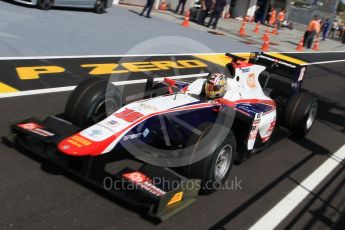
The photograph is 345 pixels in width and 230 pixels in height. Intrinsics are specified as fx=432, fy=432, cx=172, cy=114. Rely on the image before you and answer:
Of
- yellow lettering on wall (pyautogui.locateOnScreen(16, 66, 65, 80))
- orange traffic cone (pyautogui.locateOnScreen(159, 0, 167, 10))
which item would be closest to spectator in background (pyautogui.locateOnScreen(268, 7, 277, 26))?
orange traffic cone (pyautogui.locateOnScreen(159, 0, 167, 10))

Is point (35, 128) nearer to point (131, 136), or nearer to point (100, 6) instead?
point (131, 136)

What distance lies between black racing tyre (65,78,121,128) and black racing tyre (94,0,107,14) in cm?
1295

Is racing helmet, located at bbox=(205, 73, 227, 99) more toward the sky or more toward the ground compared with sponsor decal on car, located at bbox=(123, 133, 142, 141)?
more toward the sky

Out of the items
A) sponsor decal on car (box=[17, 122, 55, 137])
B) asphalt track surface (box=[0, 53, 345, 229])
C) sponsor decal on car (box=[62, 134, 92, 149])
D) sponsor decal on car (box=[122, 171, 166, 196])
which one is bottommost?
asphalt track surface (box=[0, 53, 345, 229])

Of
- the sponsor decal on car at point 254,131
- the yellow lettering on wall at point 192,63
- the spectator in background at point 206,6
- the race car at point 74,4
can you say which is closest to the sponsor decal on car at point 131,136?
the sponsor decal on car at point 254,131

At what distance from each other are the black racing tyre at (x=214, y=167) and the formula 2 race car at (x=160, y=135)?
0.04 feet

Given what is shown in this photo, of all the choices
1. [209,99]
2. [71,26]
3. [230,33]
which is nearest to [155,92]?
[209,99]

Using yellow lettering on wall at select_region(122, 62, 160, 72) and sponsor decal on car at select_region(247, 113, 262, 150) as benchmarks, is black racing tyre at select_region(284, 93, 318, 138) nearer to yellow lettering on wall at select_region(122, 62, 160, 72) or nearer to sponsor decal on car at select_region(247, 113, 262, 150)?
sponsor decal on car at select_region(247, 113, 262, 150)

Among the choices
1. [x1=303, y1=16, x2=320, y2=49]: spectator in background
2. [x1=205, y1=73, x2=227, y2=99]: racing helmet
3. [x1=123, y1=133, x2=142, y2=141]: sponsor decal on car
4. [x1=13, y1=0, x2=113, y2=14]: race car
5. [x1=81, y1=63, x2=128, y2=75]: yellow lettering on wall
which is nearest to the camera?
[x1=123, y1=133, x2=142, y2=141]: sponsor decal on car

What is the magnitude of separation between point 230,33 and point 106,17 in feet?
25.8

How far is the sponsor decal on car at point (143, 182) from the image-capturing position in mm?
4566

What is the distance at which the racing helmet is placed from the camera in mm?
6288

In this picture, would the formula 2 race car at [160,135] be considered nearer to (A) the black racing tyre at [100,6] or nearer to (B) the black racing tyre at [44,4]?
(B) the black racing tyre at [44,4]

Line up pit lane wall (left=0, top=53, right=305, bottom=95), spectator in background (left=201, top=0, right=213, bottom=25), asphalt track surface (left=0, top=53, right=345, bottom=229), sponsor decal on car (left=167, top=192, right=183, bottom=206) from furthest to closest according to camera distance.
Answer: spectator in background (left=201, top=0, right=213, bottom=25) → pit lane wall (left=0, top=53, right=305, bottom=95) → sponsor decal on car (left=167, top=192, right=183, bottom=206) → asphalt track surface (left=0, top=53, right=345, bottom=229)
